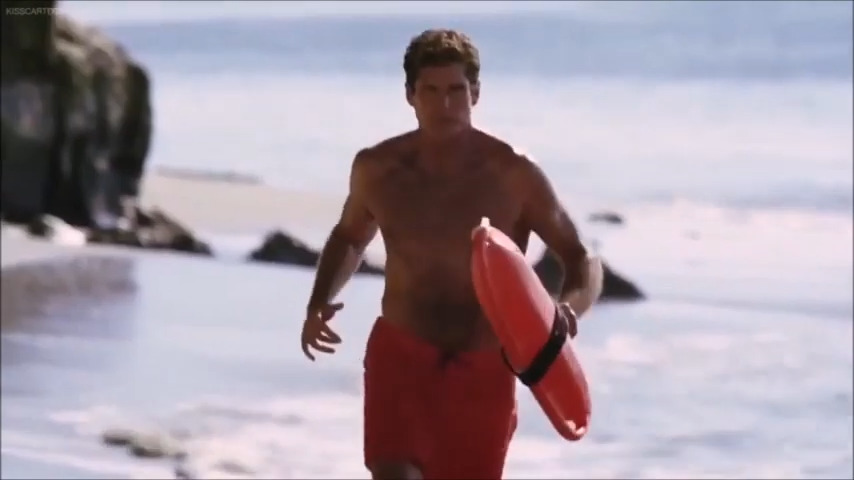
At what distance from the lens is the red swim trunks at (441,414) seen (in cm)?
92

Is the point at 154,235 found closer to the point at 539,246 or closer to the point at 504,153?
the point at 539,246

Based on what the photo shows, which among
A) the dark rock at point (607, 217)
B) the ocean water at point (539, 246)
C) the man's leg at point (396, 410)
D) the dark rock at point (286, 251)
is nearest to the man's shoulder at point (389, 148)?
the man's leg at point (396, 410)

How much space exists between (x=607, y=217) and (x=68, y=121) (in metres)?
1.21

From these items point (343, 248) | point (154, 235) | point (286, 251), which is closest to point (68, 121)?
point (154, 235)

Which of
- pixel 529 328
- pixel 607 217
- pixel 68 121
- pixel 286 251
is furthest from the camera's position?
pixel 68 121

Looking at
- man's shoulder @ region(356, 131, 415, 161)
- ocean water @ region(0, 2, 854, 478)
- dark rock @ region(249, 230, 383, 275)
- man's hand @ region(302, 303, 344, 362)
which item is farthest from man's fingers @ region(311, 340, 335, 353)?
dark rock @ region(249, 230, 383, 275)

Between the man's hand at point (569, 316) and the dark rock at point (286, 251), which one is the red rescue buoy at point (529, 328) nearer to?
the man's hand at point (569, 316)

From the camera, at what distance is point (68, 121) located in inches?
131

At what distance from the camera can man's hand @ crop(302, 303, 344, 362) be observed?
3.17 ft

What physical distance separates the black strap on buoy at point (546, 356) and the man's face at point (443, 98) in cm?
14

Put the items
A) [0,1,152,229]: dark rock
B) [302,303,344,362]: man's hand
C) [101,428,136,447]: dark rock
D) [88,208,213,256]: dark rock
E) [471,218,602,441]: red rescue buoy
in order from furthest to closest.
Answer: [88,208,213,256]: dark rock → [0,1,152,229]: dark rock → [101,428,136,447]: dark rock → [302,303,344,362]: man's hand → [471,218,602,441]: red rescue buoy

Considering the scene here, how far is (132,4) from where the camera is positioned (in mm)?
3285

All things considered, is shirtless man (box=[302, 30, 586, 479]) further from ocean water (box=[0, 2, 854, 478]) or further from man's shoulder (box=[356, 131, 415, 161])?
ocean water (box=[0, 2, 854, 478])

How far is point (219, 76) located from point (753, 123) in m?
1.25
